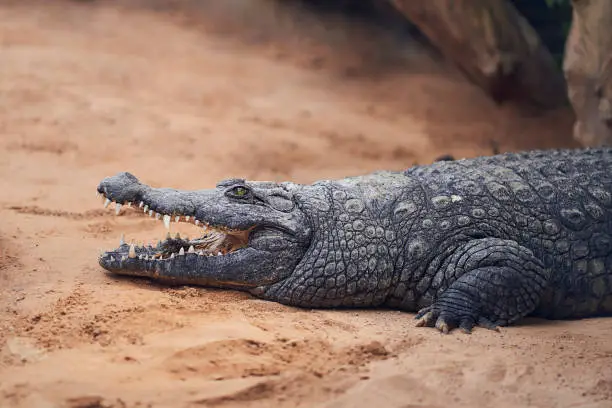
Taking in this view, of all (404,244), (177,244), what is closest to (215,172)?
(177,244)

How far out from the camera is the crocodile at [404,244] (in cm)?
489

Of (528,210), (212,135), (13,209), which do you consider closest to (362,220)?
(528,210)

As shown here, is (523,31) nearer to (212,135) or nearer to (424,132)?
(424,132)

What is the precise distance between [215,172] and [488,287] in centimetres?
349

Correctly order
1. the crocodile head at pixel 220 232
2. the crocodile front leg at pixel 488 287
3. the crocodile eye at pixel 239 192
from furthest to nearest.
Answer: the crocodile eye at pixel 239 192
the crocodile head at pixel 220 232
the crocodile front leg at pixel 488 287

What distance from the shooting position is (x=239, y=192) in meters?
5.12

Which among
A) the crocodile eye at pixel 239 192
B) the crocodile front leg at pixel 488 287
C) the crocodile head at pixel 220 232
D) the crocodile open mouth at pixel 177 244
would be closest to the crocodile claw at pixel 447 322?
the crocodile front leg at pixel 488 287

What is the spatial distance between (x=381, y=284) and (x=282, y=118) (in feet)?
14.0

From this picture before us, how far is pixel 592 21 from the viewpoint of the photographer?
22.4 feet

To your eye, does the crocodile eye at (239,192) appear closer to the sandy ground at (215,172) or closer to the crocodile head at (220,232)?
the crocodile head at (220,232)

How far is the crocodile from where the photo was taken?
489 centimetres

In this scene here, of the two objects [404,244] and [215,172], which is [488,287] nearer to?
[404,244]

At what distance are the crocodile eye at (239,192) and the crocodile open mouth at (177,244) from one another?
255 mm

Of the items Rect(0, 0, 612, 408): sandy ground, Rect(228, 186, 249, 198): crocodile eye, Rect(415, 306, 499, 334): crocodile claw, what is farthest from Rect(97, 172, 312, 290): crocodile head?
Rect(415, 306, 499, 334): crocodile claw
